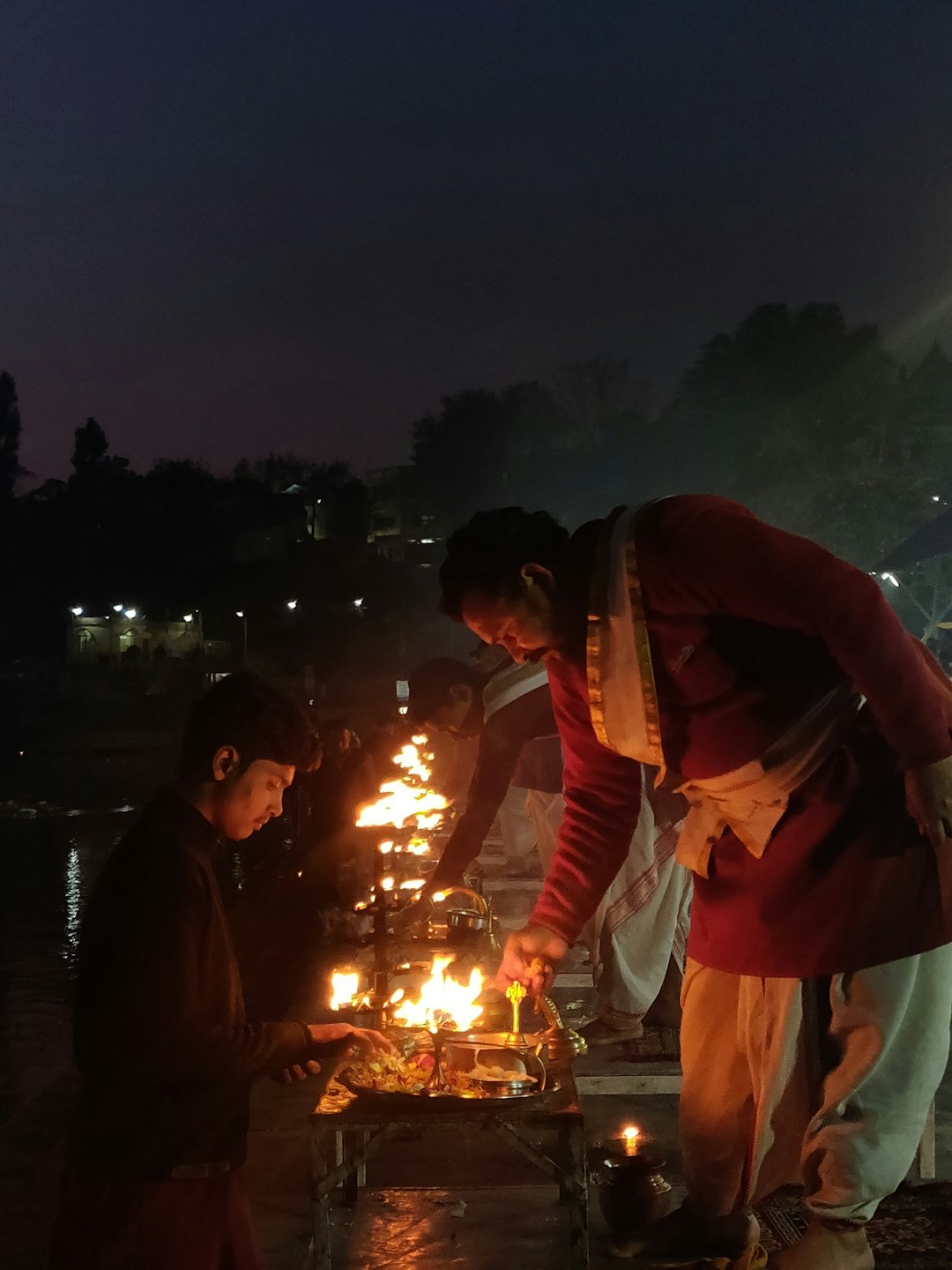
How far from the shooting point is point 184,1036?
2.91 meters

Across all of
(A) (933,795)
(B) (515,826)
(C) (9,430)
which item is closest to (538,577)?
(A) (933,795)

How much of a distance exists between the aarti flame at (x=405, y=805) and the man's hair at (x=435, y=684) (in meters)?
0.63

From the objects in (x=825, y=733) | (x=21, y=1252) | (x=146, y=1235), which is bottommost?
(x=21, y=1252)

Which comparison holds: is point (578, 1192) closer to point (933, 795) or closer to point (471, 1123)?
point (471, 1123)

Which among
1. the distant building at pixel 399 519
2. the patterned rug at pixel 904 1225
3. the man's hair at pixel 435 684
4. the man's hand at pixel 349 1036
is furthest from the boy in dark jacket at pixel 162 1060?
the distant building at pixel 399 519

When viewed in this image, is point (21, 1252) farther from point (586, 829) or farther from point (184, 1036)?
point (586, 829)

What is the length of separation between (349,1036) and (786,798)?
1.44m

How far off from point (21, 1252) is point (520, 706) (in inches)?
130

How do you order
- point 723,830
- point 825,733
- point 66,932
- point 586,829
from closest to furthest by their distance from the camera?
point 825,733 → point 723,830 → point 586,829 → point 66,932

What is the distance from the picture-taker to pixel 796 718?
322 centimetres

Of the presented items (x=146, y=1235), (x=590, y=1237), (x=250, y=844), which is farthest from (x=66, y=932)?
(x=146, y=1235)

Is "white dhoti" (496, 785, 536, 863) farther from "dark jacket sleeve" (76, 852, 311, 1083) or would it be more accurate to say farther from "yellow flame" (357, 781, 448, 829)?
"dark jacket sleeve" (76, 852, 311, 1083)

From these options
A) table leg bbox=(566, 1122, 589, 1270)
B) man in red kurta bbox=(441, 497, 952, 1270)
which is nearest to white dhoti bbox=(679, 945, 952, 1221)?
man in red kurta bbox=(441, 497, 952, 1270)

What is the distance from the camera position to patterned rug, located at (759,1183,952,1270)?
147 inches
